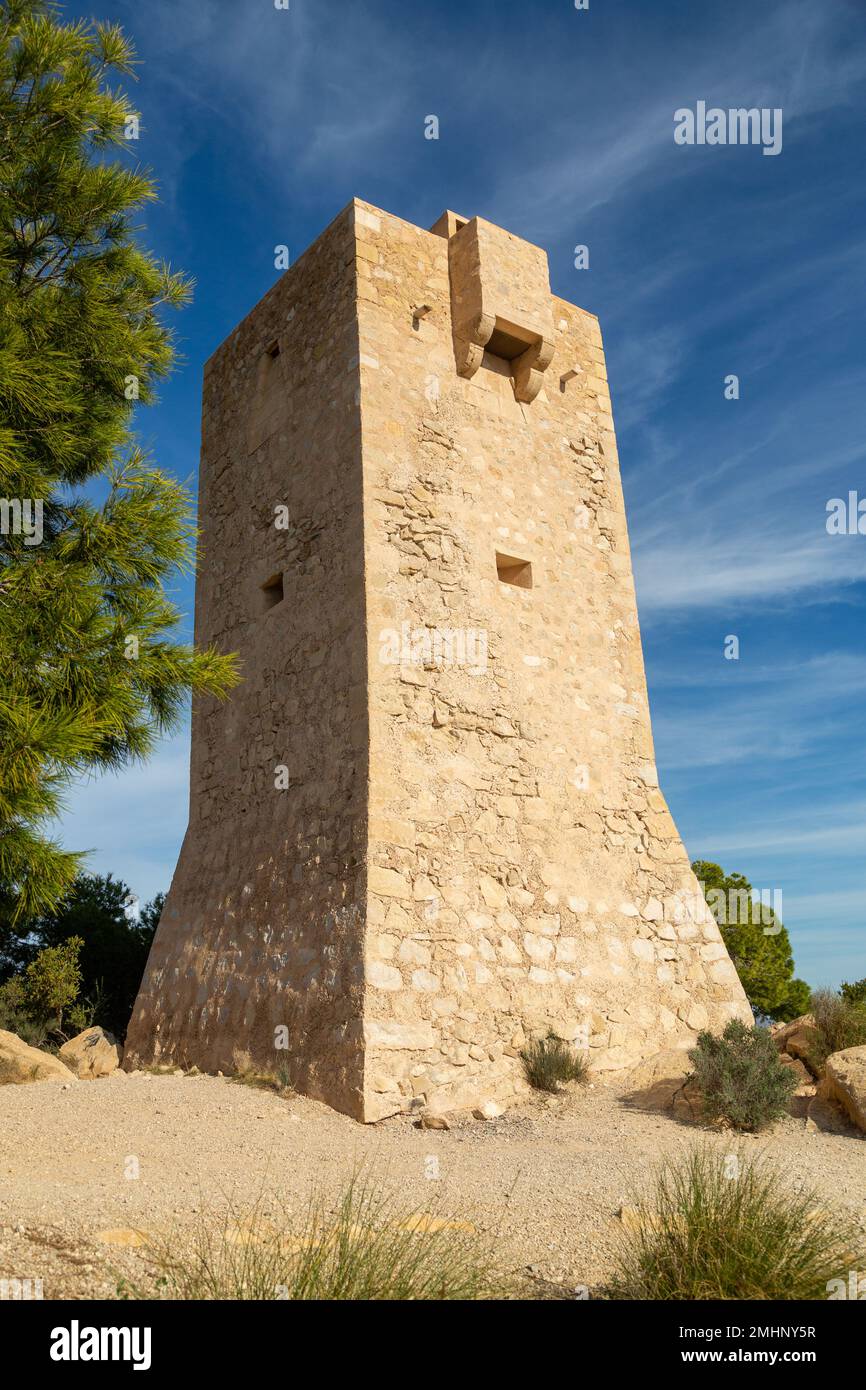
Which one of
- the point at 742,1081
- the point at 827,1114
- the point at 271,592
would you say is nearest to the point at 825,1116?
the point at 827,1114

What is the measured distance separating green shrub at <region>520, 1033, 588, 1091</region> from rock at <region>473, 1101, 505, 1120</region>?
459 millimetres

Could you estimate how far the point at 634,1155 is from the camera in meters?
5.51

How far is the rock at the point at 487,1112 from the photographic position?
663 centimetres

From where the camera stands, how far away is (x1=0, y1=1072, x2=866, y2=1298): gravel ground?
3.58 metres

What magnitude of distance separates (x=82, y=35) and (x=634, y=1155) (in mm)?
8437

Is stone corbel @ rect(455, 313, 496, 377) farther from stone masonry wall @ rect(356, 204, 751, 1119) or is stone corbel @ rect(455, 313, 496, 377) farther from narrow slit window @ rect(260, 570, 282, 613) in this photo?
narrow slit window @ rect(260, 570, 282, 613)

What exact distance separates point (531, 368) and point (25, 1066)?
7.78 meters

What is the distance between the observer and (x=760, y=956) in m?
18.8

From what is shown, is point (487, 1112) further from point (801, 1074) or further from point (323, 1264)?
point (323, 1264)

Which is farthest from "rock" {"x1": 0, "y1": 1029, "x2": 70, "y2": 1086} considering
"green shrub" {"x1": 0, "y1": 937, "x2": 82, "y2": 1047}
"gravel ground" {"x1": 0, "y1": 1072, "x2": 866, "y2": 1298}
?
"green shrub" {"x1": 0, "y1": 937, "x2": 82, "y2": 1047}

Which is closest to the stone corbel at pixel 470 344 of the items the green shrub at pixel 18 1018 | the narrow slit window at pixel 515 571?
the narrow slit window at pixel 515 571
